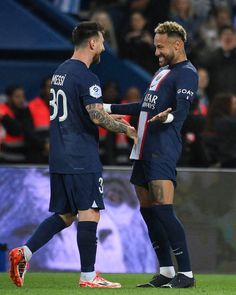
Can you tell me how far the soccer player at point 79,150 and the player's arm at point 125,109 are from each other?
0.40m

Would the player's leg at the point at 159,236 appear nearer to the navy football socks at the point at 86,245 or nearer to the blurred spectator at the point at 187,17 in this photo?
the navy football socks at the point at 86,245

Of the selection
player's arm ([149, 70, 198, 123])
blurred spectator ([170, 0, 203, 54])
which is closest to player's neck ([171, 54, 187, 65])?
player's arm ([149, 70, 198, 123])

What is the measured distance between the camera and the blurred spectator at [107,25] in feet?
52.8

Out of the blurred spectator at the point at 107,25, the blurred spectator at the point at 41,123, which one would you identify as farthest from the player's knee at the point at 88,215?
the blurred spectator at the point at 107,25

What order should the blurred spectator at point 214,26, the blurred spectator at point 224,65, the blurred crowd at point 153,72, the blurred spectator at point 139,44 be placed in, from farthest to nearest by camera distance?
the blurred spectator at point 214,26
the blurred spectator at point 139,44
the blurred spectator at point 224,65
the blurred crowd at point 153,72

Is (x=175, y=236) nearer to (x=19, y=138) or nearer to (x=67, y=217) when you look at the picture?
(x=67, y=217)

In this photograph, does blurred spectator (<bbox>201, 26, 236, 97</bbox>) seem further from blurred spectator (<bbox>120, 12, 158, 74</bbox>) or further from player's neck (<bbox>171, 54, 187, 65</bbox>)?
player's neck (<bbox>171, 54, 187, 65</bbox>)

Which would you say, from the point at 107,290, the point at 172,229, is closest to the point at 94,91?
the point at 172,229

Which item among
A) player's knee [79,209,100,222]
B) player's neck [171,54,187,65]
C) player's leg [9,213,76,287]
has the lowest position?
player's leg [9,213,76,287]

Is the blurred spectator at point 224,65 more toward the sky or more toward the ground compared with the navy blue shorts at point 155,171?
more toward the sky

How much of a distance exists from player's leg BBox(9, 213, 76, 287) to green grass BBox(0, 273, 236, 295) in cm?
12

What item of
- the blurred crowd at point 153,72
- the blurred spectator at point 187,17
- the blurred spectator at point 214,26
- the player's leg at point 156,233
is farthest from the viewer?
the blurred spectator at point 214,26

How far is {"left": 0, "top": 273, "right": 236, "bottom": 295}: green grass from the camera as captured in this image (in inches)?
360

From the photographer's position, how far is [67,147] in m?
9.58
